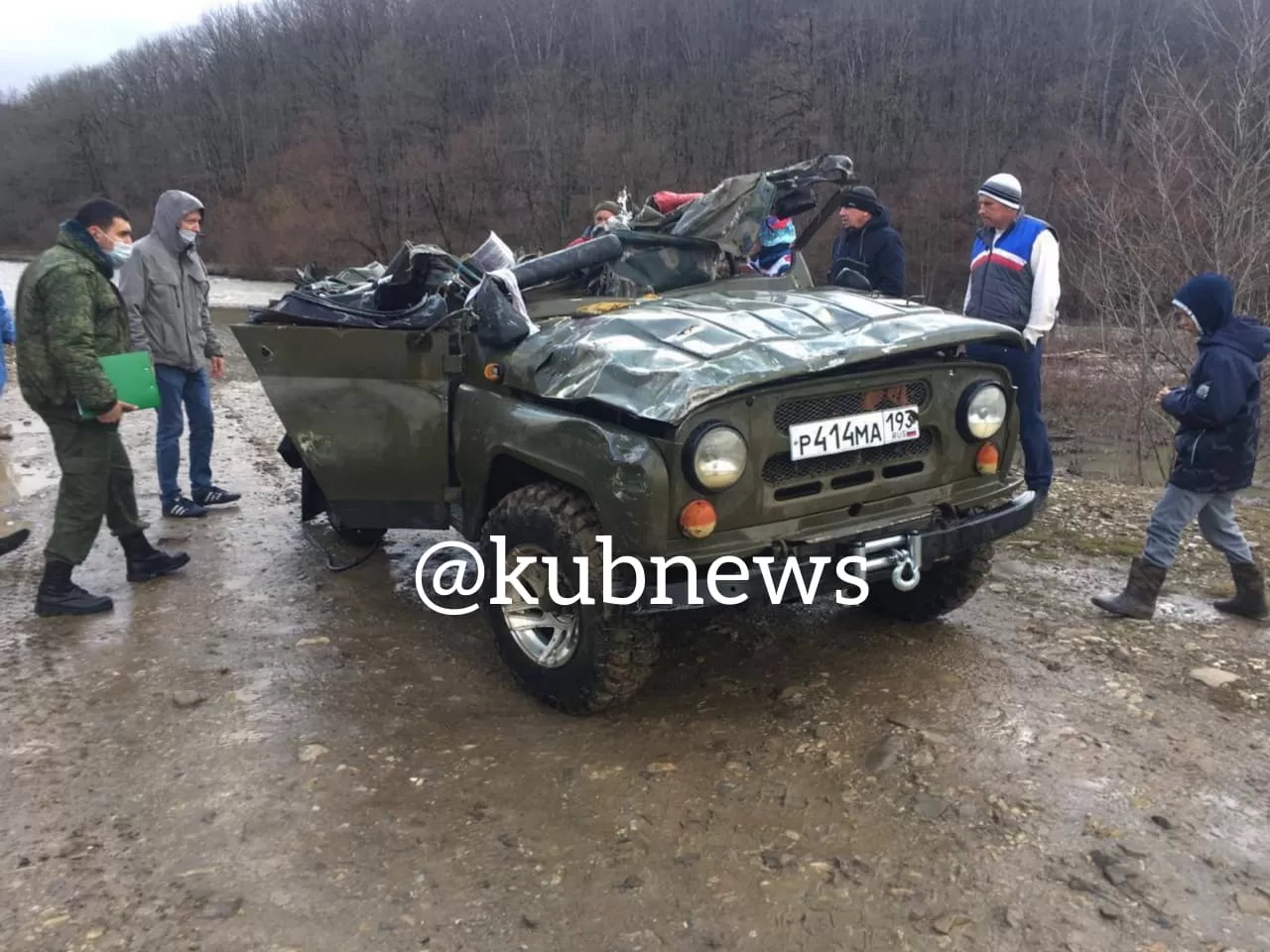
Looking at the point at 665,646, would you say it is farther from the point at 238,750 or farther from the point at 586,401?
the point at 238,750

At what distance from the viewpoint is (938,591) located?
160 inches

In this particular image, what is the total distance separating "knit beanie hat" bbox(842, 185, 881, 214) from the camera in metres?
5.39

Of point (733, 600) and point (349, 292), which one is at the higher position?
point (349, 292)

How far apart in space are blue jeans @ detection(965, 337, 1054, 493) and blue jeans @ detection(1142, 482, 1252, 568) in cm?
85

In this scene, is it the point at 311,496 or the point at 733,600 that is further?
the point at 311,496

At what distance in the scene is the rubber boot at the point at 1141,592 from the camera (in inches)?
166

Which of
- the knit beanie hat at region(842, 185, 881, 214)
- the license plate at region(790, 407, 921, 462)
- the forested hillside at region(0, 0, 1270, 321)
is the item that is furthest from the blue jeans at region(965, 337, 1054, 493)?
the forested hillside at region(0, 0, 1270, 321)

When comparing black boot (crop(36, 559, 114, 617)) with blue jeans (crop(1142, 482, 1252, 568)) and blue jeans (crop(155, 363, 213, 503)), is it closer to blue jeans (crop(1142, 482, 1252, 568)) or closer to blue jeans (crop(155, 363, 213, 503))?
blue jeans (crop(155, 363, 213, 503))

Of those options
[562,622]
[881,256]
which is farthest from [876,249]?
[562,622]

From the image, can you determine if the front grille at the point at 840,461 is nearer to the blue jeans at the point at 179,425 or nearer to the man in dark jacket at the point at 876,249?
the man in dark jacket at the point at 876,249

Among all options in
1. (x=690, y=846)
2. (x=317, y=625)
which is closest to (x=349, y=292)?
(x=317, y=625)

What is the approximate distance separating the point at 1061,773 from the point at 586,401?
193 cm

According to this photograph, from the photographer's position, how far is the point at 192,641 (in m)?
4.24

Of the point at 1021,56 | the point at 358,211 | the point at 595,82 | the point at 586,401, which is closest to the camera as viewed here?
the point at 586,401
